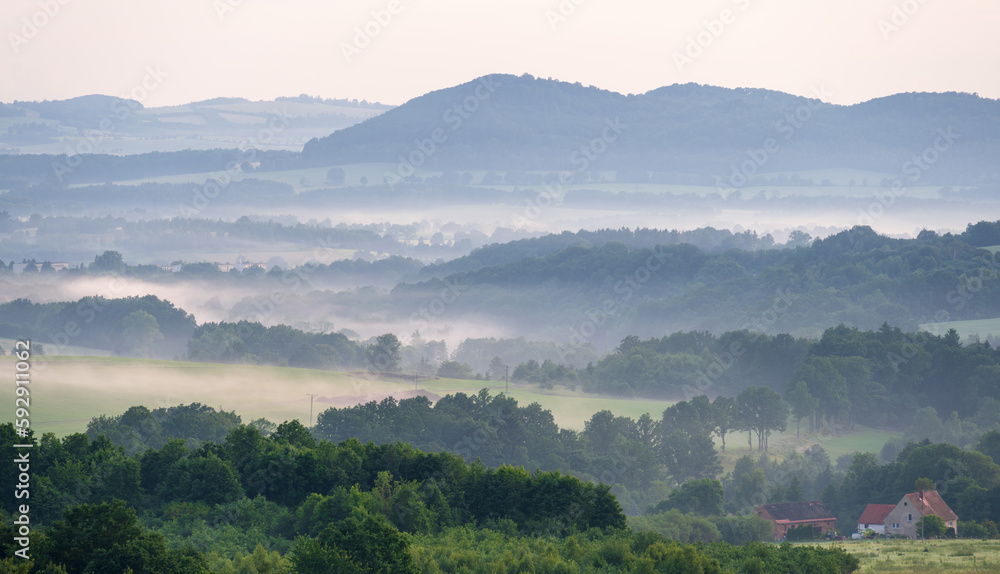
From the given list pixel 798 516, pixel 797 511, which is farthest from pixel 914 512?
pixel 797 511

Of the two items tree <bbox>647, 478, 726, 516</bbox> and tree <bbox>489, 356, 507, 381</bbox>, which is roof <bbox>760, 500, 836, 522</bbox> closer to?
tree <bbox>647, 478, 726, 516</bbox>

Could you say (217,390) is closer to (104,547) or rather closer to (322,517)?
(322,517)

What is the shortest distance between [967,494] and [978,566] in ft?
96.4

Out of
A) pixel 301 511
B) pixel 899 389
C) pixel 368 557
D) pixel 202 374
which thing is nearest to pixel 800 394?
pixel 899 389

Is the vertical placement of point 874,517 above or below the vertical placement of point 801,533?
above

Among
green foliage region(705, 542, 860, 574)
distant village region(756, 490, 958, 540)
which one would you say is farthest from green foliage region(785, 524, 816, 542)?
green foliage region(705, 542, 860, 574)

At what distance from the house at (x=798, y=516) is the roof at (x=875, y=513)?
2.33 metres

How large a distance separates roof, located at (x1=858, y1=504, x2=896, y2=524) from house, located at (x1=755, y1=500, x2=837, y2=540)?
2327mm

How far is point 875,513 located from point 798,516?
4723mm

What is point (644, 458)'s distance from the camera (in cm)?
8956

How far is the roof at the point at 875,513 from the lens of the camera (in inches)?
2685

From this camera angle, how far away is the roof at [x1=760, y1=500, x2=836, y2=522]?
7075 centimetres

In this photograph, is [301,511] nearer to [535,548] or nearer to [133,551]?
[535,548]

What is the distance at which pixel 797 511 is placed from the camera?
71875 mm
